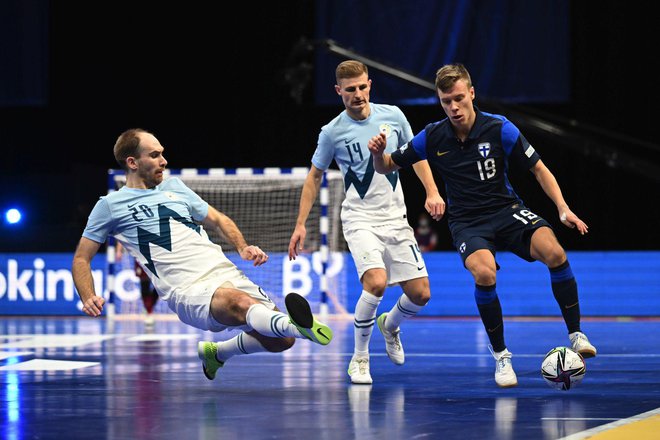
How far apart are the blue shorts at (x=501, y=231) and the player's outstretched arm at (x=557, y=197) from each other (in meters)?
0.18

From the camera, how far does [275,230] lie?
1541 cm

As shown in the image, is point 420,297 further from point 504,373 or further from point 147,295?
point 147,295

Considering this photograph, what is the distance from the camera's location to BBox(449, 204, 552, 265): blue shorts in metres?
6.22

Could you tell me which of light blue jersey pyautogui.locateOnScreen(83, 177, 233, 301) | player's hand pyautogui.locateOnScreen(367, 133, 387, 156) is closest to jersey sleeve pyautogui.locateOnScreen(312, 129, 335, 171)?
player's hand pyautogui.locateOnScreen(367, 133, 387, 156)

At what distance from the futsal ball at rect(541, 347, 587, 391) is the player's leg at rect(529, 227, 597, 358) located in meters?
0.30

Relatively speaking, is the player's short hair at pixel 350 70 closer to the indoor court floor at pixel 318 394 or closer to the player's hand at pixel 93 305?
the indoor court floor at pixel 318 394

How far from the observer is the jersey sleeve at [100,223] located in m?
6.16

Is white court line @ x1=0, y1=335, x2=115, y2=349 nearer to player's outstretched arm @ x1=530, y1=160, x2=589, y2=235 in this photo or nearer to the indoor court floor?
the indoor court floor

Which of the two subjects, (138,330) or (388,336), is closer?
(388,336)

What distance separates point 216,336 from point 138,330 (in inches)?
58.2

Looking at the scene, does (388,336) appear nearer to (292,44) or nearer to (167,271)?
(167,271)

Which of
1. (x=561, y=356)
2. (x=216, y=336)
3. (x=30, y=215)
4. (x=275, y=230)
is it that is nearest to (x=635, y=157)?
(x=275, y=230)

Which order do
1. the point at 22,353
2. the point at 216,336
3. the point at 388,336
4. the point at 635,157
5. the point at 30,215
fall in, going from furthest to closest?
the point at 30,215, the point at 635,157, the point at 216,336, the point at 22,353, the point at 388,336

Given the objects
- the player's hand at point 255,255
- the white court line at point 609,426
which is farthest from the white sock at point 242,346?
the white court line at point 609,426
